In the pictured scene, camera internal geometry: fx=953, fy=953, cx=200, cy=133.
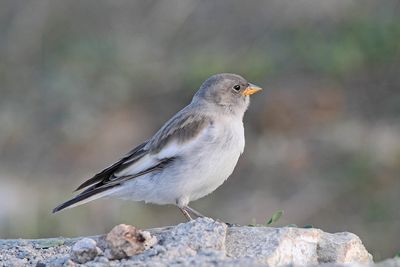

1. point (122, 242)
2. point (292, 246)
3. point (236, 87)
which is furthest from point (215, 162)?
point (122, 242)

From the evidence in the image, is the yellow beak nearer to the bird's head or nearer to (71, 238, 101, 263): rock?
the bird's head

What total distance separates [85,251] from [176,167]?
5.34 feet

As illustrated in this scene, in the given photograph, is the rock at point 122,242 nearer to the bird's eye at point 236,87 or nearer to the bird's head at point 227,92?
the bird's head at point 227,92

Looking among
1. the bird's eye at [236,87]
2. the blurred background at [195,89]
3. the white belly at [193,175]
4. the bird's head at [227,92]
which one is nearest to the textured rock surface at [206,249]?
the white belly at [193,175]

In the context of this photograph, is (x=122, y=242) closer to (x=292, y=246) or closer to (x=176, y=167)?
(x=292, y=246)

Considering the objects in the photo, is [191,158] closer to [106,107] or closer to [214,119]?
[214,119]

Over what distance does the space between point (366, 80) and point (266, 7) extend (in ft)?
6.24

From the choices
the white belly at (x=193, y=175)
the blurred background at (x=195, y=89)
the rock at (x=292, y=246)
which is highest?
the blurred background at (x=195, y=89)

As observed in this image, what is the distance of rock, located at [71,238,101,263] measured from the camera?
458 centimetres

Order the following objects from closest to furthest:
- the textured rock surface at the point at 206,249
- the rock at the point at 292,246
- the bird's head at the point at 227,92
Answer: the textured rock surface at the point at 206,249 → the rock at the point at 292,246 → the bird's head at the point at 227,92

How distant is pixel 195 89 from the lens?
11.3 meters

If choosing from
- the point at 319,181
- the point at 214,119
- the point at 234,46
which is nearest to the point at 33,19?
the point at 234,46

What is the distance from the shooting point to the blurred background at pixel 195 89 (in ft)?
32.0

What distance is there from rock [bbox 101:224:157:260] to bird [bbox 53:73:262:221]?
143 cm
